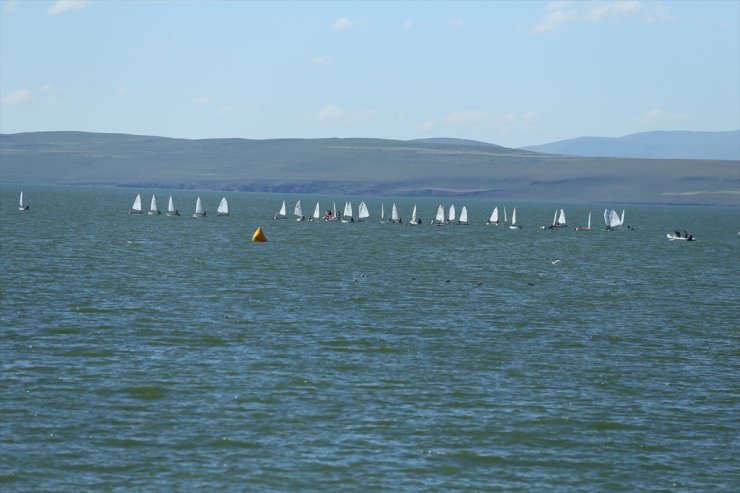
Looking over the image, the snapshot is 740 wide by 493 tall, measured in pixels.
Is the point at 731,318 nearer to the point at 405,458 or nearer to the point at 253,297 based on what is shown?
the point at 253,297

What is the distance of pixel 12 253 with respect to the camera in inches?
3927

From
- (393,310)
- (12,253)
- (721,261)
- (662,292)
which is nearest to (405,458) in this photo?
(393,310)

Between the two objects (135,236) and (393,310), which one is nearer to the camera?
(393,310)

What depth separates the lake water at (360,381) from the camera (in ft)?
112

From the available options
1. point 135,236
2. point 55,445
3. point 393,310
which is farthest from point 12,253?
point 55,445

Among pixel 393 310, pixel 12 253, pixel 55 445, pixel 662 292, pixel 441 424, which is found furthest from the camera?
pixel 12 253

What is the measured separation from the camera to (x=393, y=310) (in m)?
67.5

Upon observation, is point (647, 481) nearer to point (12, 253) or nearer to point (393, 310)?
point (393, 310)

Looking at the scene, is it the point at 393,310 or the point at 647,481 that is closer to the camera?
the point at 647,481

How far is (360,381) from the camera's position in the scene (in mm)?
45312

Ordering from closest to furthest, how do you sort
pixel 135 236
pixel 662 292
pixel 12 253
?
pixel 662 292
pixel 12 253
pixel 135 236

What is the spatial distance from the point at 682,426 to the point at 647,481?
659cm

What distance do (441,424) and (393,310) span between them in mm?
28725

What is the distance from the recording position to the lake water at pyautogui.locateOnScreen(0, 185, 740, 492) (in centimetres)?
3400
